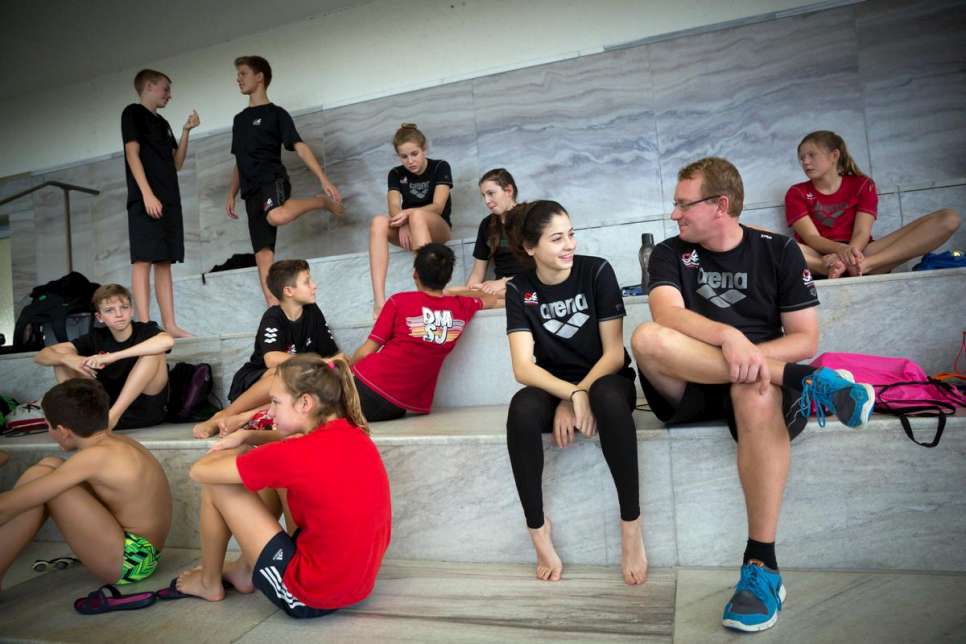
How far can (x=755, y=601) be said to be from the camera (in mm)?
1839

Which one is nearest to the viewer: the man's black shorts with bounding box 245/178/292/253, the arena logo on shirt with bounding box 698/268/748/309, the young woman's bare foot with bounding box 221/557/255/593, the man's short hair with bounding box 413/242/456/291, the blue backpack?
the arena logo on shirt with bounding box 698/268/748/309

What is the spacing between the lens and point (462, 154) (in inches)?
230

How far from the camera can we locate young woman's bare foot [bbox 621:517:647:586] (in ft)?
7.28

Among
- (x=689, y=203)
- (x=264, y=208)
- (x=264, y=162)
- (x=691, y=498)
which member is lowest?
(x=691, y=498)

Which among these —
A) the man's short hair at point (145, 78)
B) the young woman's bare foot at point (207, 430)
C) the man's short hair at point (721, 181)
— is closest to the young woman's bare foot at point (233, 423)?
the young woman's bare foot at point (207, 430)

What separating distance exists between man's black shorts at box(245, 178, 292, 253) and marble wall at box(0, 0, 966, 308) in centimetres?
40

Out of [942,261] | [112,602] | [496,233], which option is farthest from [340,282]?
[942,261]

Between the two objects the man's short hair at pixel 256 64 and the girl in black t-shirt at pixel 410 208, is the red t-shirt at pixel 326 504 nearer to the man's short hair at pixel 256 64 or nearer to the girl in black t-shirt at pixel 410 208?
the girl in black t-shirt at pixel 410 208

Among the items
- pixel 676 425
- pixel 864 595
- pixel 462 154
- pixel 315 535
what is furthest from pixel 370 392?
pixel 462 154

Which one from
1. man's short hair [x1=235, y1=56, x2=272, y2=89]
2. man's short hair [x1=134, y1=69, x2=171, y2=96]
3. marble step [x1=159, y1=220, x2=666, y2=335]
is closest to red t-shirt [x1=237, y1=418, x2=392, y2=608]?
marble step [x1=159, y1=220, x2=666, y2=335]

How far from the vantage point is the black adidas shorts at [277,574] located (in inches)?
83.6

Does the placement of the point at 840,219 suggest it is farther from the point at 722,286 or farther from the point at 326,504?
the point at 326,504

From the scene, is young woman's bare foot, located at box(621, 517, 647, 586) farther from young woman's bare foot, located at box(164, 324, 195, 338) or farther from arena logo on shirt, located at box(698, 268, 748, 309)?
young woman's bare foot, located at box(164, 324, 195, 338)

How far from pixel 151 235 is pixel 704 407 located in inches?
145
